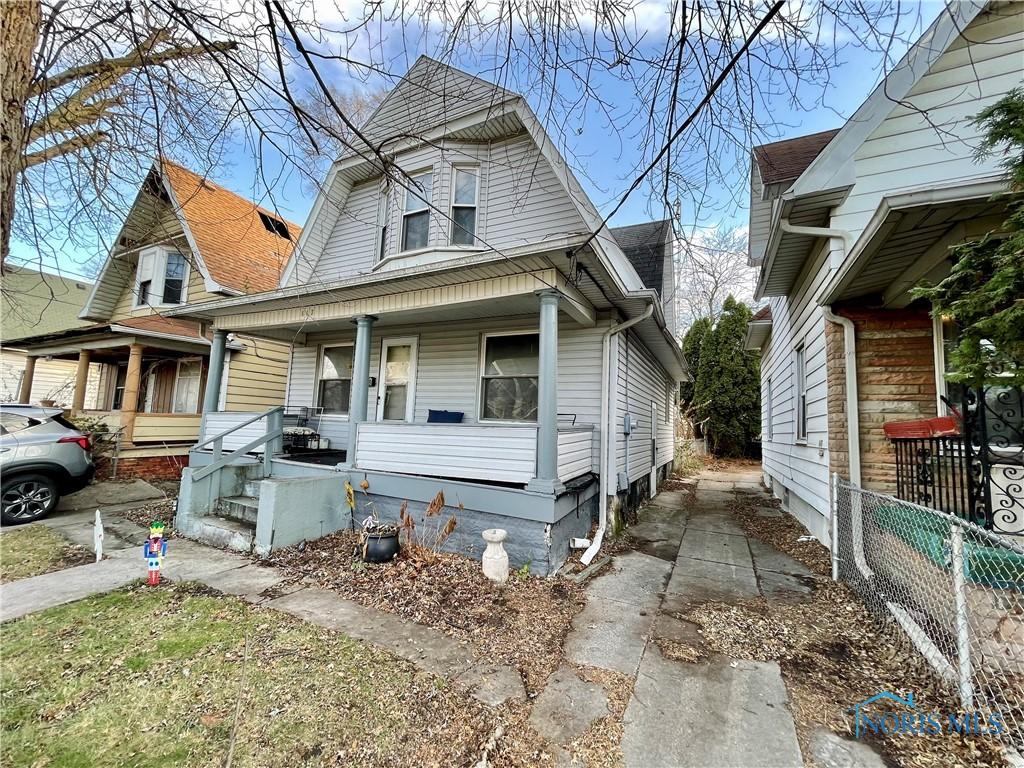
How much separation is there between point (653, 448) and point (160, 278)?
13.0 m

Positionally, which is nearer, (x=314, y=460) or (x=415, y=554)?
(x=415, y=554)

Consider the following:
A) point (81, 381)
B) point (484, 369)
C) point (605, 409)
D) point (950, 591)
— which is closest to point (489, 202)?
point (484, 369)

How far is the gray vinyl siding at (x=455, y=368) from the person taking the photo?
6133 mm

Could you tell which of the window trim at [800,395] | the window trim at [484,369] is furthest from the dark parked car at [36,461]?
the window trim at [800,395]

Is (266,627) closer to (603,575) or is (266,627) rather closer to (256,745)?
(256,745)

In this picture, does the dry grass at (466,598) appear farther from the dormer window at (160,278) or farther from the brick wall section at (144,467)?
the dormer window at (160,278)

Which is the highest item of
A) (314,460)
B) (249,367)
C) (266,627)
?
(249,367)

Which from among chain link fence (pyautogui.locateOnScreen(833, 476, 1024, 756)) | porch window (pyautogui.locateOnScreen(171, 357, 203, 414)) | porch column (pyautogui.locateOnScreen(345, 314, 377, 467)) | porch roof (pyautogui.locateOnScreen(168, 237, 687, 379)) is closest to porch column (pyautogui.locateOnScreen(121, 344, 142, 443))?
porch window (pyautogui.locateOnScreen(171, 357, 203, 414))

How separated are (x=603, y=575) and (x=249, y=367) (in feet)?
32.0

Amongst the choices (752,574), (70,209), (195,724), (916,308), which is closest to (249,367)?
(70,209)

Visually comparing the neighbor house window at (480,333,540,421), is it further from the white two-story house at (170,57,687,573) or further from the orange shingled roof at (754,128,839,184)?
the orange shingled roof at (754,128,839,184)

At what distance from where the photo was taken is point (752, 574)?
4.64 metres

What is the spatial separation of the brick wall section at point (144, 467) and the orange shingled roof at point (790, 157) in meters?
12.9

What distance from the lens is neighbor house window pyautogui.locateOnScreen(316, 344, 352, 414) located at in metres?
8.15
